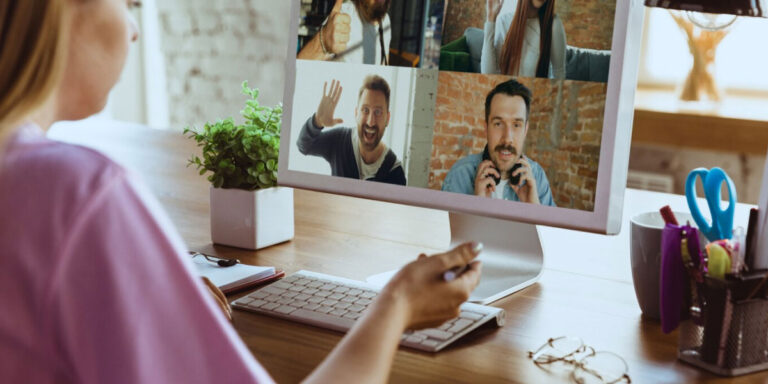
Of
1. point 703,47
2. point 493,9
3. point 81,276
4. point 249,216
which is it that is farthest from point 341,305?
point 703,47

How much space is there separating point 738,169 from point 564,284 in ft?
7.09

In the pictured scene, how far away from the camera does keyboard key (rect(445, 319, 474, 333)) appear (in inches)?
40.3

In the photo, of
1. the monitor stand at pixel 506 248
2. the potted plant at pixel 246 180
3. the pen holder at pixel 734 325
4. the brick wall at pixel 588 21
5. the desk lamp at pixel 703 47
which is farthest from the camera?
the desk lamp at pixel 703 47

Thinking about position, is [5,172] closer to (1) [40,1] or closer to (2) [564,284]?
(1) [40,1]

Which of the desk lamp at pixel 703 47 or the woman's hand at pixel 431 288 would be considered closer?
the woman's hand at pixel 431 288

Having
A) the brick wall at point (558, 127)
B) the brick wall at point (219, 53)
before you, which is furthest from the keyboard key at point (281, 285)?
the brick wall at point (219, 53)

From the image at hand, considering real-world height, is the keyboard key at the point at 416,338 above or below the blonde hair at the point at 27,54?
below

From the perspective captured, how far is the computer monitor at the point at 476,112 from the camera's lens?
1.04 m

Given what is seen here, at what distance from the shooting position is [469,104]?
3.65 ft

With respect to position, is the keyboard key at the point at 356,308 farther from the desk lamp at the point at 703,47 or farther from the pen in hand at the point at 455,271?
the desk lamp at the point at 703,47

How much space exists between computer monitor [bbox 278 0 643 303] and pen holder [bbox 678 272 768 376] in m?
0.16

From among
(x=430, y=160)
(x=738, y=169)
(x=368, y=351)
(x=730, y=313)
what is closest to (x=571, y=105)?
(x=430, y=160)

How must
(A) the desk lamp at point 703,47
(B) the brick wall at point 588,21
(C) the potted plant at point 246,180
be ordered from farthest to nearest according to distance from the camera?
(A) the desk lamp at point 703,47 < (C) the potted plant at point 246,180 < (B) the brick wall at point 588,21

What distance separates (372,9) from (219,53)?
2785 mm
